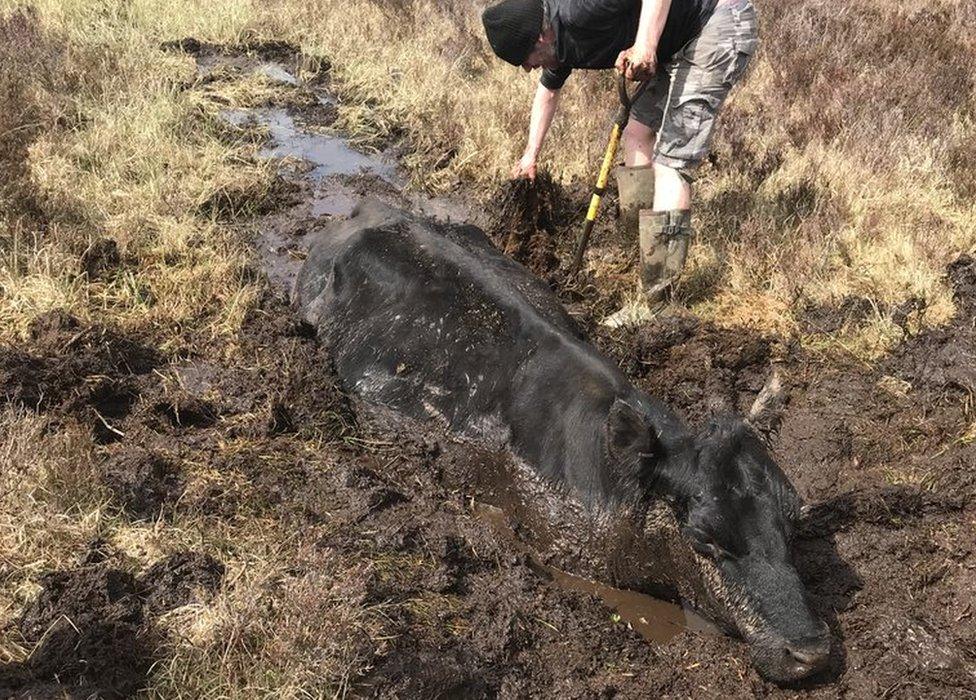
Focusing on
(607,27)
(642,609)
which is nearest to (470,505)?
(642,609)

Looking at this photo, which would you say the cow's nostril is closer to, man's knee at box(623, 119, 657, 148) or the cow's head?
the cow's head

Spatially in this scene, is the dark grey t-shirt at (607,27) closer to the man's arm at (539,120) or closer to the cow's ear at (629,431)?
the man's arm at (539,120)

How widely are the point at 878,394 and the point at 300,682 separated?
13.3 feet

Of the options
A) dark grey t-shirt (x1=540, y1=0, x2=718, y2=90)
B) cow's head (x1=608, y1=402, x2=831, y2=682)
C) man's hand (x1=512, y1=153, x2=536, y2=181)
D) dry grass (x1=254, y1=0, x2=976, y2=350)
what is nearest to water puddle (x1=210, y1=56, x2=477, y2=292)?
dry grass (x1=254, y1=0, x2=976, y2=350)

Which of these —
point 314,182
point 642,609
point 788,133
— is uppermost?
point 788,133

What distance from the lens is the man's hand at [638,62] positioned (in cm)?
541

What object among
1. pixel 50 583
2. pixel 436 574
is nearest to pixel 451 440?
pixel 436 574

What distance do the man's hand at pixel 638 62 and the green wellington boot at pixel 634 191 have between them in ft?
4.99

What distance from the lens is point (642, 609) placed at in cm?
431

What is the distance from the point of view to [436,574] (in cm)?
427

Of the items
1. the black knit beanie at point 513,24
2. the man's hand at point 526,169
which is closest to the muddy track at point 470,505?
the man's hand at point 526,169

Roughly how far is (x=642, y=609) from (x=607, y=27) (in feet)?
11.8

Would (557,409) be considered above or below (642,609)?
above

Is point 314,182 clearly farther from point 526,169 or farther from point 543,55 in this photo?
point 543,55
